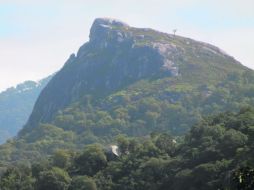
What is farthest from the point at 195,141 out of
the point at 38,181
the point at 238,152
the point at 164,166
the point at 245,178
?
the point at 245,178

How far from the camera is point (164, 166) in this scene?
11988 centimetres

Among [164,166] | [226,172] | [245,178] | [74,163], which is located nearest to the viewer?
[245,178]

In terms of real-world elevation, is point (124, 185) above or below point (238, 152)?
below

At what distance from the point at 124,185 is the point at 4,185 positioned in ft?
77.3

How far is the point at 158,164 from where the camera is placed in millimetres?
121125

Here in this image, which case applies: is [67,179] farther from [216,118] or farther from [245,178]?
[245,178]

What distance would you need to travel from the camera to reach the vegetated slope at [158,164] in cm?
10719

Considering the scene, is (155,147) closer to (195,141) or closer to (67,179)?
(195,141)

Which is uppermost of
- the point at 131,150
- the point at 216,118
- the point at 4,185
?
the point at 216,118

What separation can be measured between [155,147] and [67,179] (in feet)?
68.6

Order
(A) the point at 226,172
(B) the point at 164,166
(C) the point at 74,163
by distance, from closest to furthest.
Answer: (A) the point at 226,172 → (B) the point at 164,166 → (C) the point at 74,163

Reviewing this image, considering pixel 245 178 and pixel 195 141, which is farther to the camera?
pixel 195 141

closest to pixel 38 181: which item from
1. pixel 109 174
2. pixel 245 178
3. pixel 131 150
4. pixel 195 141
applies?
pixel 109 174

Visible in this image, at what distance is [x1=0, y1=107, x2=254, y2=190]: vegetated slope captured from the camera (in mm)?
107188
